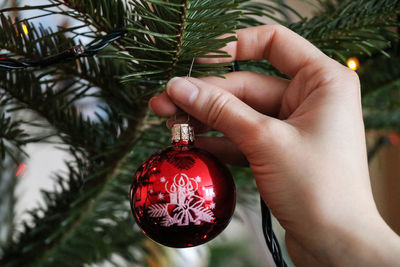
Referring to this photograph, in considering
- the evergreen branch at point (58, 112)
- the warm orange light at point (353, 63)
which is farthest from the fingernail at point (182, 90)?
the warm orange light at point (353, 63)

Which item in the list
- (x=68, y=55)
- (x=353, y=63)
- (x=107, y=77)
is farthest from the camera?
(x=353, y=63)

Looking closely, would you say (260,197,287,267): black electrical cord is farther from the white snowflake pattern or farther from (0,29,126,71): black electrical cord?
(0,29,126,71): black electrical cord

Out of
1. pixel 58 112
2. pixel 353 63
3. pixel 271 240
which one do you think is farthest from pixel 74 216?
pixel 353 63

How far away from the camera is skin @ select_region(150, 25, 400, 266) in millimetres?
331

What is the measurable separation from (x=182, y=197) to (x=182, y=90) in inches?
4.2

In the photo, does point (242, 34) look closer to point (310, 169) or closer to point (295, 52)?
point (295, 52)

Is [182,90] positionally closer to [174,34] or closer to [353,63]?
[174,34]

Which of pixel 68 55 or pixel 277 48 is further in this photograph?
pixel 277 48

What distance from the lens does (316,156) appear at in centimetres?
33

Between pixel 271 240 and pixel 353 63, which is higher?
pixel 353 63

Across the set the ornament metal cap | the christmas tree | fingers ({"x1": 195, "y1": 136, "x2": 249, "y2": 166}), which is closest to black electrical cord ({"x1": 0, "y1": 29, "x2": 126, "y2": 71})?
the christmas tree

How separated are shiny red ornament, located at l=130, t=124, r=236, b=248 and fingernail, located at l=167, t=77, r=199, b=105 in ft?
0.17

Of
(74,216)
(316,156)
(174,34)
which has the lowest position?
(74,216)

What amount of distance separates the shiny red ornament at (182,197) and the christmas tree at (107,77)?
0.26ft
